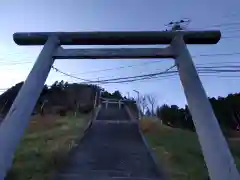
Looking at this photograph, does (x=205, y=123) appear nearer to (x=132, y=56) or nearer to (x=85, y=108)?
A: (x=132, y=56)

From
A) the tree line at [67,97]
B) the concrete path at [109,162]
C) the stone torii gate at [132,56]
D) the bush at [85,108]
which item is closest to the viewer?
the stone torii gate at [132,56]

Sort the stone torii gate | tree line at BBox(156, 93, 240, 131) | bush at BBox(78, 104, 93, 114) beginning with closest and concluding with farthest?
the stone torii gate → tree line at BBox(156, 93, 240, 131) → bush at BBox(78, 104, 93, 114)

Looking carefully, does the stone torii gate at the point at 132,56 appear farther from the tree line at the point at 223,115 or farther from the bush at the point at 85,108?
the bush at the point at 85,108

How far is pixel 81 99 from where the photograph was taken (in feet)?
114

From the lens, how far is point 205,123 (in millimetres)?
3004

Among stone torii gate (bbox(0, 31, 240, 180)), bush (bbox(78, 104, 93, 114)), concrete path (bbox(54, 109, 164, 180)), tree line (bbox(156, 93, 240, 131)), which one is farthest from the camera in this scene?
bush (bbox(78, 104, 93, 114))

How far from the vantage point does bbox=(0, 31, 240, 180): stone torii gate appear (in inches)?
107

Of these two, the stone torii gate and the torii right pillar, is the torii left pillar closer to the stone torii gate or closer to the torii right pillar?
the stone torii gate

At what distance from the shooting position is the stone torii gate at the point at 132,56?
272 centimetres

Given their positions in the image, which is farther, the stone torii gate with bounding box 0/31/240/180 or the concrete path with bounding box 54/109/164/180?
the concrete path with bounding box 54/109/164/180

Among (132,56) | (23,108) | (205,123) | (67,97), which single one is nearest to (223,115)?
(67,97)

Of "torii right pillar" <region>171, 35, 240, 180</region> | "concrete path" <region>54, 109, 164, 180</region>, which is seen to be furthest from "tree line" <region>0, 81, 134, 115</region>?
"torii right pillar" <region>171, 35, 240, 180</region>

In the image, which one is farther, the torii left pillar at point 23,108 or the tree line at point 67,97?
the tree line at point 67,97

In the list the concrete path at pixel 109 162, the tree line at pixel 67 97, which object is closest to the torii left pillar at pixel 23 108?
the concrete path at pixel 109 162
